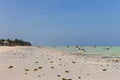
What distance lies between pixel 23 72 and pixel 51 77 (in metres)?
1.56

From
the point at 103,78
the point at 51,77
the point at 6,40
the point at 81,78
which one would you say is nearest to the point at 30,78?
the point at 51,77

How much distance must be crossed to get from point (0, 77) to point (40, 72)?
222cm

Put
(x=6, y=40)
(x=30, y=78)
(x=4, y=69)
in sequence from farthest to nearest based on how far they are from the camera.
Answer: (x=6, y=40) → (x=4, y=69) → (x=30, y=78)

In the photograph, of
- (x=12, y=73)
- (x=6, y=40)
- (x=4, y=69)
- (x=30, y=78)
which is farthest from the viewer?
(x=6, y=40)

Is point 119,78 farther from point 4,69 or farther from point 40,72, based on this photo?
point 4,69

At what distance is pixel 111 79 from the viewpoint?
13.1m

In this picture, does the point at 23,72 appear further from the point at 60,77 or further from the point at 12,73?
the point at 60,77

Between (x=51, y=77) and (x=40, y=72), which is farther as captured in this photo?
(x=40, y=72)

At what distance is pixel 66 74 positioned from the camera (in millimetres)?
14250

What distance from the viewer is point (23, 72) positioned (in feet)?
46.1

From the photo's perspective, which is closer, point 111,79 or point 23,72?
point 111,79

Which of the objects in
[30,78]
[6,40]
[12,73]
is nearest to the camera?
[30,78]

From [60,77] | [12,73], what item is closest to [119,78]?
[60,77]

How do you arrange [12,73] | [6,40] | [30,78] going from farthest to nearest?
[6,40], [12,73], [30,78]
